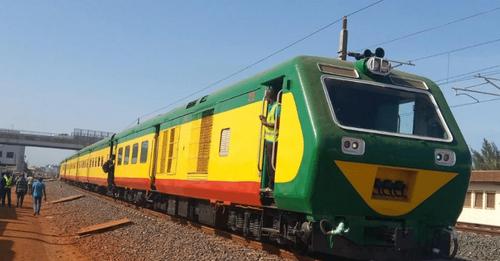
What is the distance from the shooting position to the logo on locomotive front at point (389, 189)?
791 centimetres

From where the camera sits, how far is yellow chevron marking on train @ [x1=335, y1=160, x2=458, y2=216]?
25.2 ft

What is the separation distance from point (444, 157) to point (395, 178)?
809 mm

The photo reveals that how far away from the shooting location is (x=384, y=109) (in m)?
8.57

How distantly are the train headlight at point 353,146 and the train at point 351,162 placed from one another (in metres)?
0.01

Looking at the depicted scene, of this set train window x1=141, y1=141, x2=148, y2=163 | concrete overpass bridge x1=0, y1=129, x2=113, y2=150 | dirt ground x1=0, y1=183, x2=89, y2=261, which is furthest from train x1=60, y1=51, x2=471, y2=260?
concrete overpass bridge x1=0, y1=129, x2=113, y2=150

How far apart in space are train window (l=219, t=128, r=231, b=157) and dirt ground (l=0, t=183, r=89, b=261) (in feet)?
10.6

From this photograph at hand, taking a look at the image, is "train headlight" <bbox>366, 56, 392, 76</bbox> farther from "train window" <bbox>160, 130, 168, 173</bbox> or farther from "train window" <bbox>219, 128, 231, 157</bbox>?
"train window" <bbox>160, 130, 168, 173</bbox>

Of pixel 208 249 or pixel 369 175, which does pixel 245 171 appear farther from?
pixel 369 175

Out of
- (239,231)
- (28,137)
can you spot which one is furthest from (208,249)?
(28,137)

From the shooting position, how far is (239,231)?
11.9 meters

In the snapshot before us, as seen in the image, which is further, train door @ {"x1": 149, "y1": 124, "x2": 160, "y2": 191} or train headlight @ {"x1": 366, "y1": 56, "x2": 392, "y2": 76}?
train door @ {"x1": 149, "y1": 124, "x2": 160, "y2": 191}

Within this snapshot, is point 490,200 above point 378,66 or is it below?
below

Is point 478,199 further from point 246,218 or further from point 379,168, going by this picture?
point 379,168

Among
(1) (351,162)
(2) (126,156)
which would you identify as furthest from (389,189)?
(2) (126,156)
